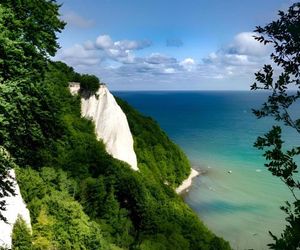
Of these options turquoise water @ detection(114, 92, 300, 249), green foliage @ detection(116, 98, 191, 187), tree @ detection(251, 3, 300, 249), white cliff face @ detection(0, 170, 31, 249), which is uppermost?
tree @ detection(251, 3, 300, 249)

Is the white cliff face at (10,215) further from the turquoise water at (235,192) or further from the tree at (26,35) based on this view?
the turquoise water at (235,192)

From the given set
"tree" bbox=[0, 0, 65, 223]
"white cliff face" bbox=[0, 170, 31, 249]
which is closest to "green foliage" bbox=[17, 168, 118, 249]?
"white cliff face" bbox=[0, 170, 31, 249]

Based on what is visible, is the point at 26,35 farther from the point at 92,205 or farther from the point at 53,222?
the point at 92,205

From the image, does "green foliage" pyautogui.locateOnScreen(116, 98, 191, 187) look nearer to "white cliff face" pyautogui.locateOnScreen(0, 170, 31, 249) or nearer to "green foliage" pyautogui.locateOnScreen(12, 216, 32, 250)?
"white cliff face" pyautogui.locateOnScreen(0, 170, 31, 249)

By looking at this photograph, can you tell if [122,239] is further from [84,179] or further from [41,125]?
[41,125]

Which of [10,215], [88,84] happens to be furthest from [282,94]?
[88,84]
